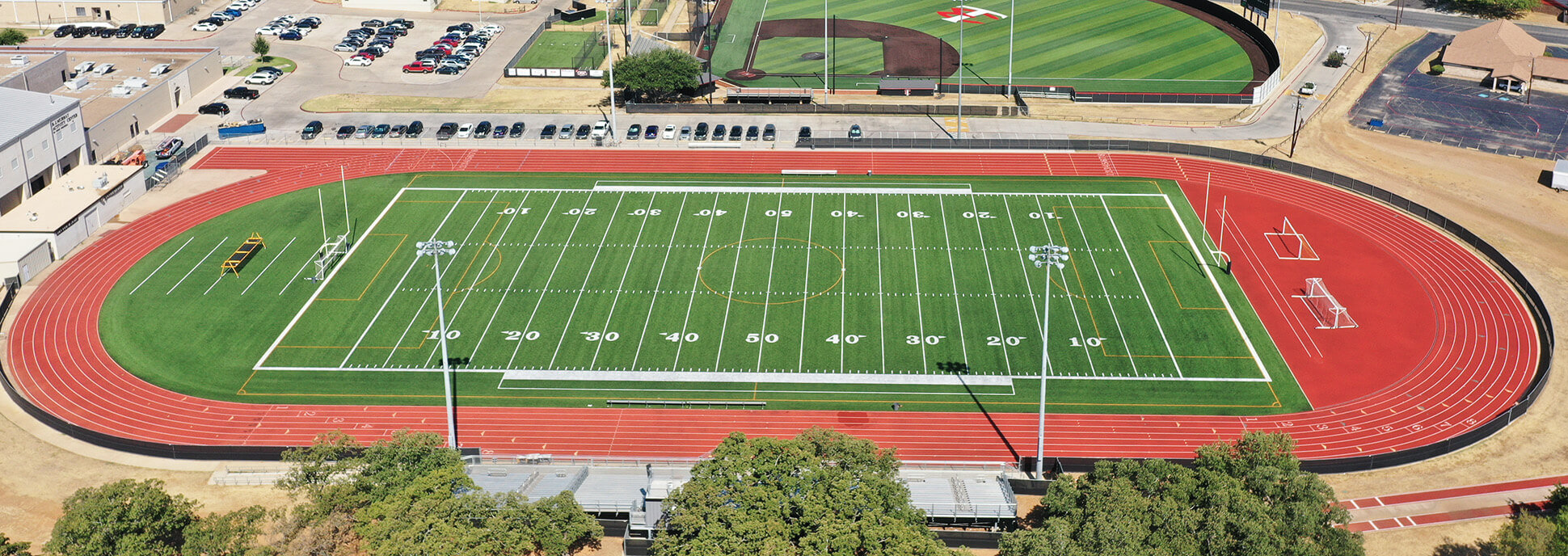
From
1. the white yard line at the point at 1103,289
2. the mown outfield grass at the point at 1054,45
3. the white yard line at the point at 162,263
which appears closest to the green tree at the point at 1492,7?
the mown outfield grass at the point at 1054,45

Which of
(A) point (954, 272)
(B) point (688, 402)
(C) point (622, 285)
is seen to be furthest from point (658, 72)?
(B) point (688, 402)

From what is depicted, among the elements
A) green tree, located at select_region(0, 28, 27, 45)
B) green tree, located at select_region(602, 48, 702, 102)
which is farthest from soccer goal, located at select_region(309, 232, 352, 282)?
green tree, located at select_region(0, 28, 27, 45)

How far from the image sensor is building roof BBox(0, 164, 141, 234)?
87750 mm

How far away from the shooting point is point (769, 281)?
267 feet

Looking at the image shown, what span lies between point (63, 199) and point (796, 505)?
223ft

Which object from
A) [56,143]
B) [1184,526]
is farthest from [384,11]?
[1184,526]

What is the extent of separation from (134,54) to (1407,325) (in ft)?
365

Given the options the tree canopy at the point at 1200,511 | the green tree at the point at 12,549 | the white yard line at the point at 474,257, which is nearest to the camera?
the tree canopy at the point at 1200,511

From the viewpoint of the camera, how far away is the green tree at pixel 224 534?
50.7 metres

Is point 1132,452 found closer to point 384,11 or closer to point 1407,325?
point 1407,325

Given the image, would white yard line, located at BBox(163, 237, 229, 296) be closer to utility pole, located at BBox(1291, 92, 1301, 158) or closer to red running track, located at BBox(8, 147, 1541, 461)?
red running track, located at BBox(8, 147, 1541, 461)

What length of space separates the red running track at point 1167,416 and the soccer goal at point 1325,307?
0.86 metres

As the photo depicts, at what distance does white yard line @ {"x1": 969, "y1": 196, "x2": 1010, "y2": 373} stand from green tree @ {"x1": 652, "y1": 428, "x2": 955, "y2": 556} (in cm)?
2064

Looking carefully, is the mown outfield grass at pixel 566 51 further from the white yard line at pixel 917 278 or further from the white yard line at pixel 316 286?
the white yard line at pixel 917 278
